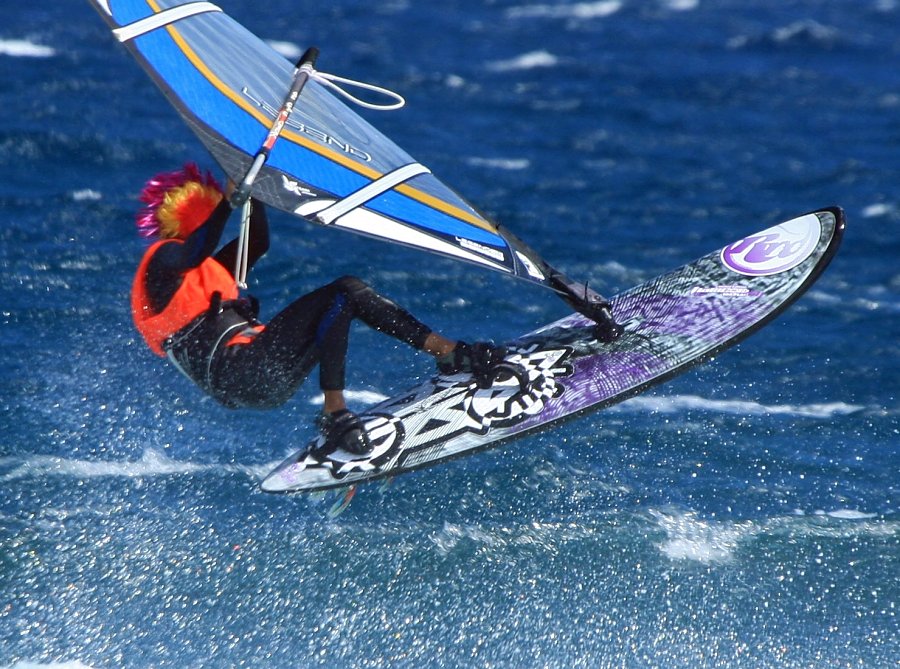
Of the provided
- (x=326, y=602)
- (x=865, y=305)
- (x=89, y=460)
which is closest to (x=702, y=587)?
(x=326, y=602)

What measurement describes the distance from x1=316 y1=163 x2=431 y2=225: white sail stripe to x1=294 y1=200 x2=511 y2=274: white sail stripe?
3 cm

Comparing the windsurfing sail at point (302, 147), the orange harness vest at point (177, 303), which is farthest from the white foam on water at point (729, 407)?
the orange harness vest at point (177, 303)

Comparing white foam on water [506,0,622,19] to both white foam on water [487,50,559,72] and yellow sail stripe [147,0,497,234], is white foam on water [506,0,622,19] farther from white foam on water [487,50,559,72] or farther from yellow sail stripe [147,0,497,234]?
yellow sail stripe [147,0,497,234]

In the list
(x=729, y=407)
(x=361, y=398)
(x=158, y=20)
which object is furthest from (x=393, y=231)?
(x=729, y=407)

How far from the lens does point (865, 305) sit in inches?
384

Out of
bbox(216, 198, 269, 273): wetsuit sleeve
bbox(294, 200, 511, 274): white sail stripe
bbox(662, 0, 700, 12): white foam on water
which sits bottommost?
bbox(662, 0, 700, 12): white foam on water

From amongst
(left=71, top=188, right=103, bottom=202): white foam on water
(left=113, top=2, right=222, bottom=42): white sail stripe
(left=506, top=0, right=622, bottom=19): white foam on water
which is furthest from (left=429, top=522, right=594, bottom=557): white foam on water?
(left=506, top=0, right=622, bottom=19): white foam on water

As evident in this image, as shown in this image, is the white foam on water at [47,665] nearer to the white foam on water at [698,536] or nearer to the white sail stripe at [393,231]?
the white sail stripe at [393,231]

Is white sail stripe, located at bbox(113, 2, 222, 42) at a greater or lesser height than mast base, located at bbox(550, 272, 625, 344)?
greater

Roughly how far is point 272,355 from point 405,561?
1.32m

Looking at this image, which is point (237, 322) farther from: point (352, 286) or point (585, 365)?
point (585, 365)

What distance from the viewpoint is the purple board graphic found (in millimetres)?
5809

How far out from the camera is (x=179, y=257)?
5.57m

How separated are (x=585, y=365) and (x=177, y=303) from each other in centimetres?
201
